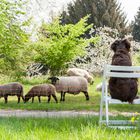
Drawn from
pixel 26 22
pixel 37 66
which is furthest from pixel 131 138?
pixel 37 66

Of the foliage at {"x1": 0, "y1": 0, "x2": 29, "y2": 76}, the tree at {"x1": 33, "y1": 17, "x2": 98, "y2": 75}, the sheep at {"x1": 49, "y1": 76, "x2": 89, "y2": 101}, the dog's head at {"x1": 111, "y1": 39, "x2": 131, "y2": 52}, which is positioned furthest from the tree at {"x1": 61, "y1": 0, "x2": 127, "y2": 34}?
the dog's head at {"x1": 111, "y1": 39, "x2": 131, "y2": 52}

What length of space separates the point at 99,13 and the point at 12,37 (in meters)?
31.6

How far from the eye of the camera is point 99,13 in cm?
4891

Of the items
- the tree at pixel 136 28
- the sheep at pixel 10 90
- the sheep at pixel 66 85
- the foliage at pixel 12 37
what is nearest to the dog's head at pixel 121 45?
the foliage at pixel 12 37

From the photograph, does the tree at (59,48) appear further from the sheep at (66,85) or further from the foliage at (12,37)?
the sheep at (66,85)

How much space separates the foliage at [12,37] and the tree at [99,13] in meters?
27.0

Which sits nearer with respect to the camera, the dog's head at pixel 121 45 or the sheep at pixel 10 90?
the dog's head at pixel 121 45

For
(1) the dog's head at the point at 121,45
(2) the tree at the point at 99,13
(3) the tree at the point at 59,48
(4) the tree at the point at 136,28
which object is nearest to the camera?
(1) the dog's head at the point at 121,45

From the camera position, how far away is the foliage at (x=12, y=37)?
16.7 metres

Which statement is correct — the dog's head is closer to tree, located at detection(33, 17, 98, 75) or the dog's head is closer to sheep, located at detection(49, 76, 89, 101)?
sheep, located at detection(49, 76, 89, 101)

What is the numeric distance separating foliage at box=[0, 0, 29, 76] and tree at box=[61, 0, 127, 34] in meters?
27.0

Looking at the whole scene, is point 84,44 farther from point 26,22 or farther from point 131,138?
point 131,138

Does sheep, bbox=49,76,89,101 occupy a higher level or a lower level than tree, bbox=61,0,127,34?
lower

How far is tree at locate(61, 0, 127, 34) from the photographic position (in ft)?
156
